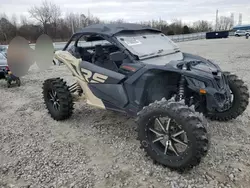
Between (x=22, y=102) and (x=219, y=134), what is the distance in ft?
16.2

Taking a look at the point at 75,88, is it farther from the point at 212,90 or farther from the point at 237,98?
the point at 237,98

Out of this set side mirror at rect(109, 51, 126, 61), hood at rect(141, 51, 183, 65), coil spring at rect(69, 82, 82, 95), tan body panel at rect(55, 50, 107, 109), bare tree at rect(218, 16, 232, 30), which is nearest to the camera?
side mirror at rect(109, 51, 126, 61)

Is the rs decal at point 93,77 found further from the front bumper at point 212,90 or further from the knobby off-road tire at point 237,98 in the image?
the knobby off-road tire at point 237,98

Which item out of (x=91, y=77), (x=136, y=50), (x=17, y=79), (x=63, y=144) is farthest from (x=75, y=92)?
(x=17, y=79)

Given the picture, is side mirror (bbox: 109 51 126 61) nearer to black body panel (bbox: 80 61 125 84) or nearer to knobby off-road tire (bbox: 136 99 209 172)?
black body panel (bbox: 80 61 125 84)

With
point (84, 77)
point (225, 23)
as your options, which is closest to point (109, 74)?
point (84, 77)

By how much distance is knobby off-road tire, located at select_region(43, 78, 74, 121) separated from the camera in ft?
14.4

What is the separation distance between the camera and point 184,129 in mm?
2719

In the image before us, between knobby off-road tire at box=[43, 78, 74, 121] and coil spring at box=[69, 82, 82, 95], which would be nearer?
knobby off-road tire at box=[43, 78, 74, 121]

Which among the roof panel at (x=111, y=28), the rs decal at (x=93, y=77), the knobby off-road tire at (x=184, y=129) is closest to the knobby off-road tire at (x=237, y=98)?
the knobby off-road tire at (x=184, y=129)

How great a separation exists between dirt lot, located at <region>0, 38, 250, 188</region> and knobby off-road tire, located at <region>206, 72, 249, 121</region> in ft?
0.61

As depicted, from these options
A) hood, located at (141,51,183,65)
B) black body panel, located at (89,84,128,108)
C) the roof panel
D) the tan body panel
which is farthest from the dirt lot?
the roof panel

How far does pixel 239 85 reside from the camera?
3996 millimetres

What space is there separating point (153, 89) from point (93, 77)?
1055 mm
